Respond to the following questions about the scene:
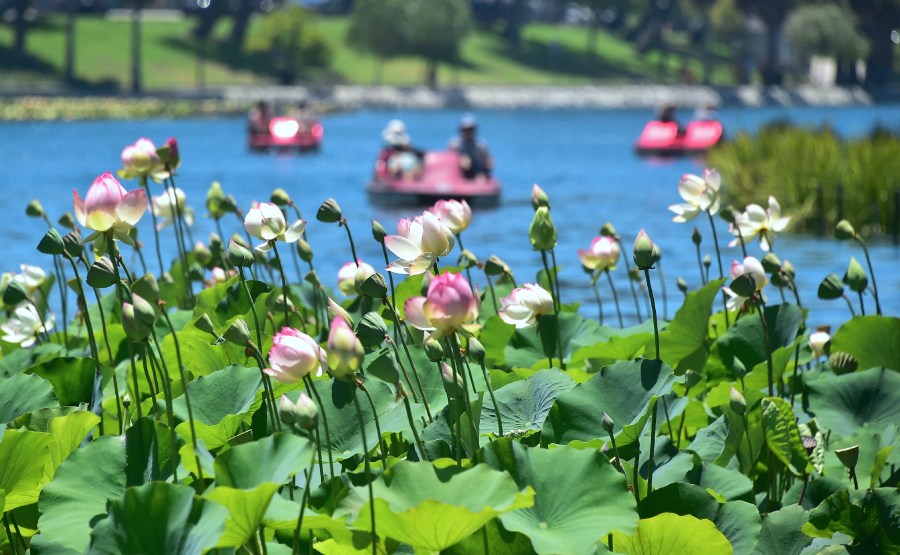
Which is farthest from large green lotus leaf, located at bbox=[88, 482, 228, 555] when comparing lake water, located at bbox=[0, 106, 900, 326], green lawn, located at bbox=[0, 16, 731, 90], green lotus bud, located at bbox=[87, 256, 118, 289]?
green lawn, located at bbox=[0, 16, 731, 90]

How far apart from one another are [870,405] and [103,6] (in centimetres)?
7390

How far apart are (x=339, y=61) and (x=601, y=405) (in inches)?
2633

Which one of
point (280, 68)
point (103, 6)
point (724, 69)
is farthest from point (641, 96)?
point (103, 6)

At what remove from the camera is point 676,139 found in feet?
83.6

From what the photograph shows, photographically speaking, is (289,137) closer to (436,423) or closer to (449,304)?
(436,423)

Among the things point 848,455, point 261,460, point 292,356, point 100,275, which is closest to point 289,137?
point 100,275

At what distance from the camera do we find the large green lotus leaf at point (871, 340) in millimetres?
2912

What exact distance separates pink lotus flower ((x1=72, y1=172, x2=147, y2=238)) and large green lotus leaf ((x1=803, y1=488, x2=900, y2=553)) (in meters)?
1.18

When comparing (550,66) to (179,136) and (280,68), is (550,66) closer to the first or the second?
(280,68)

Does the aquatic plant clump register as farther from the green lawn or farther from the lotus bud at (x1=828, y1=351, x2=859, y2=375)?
the green lawn

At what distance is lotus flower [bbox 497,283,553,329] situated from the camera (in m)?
2.26

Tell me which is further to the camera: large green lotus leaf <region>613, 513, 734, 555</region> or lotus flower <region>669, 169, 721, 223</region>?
lotus flower <region>669, 169, 721, 223</region>

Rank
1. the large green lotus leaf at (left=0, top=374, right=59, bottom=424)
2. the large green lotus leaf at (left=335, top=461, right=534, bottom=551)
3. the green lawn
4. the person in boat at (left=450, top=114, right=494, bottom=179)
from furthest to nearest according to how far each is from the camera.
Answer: the green lawn → the person in boat at (left=450, top=114, right=494, bottom=179) → the large green lotus leaf at (left=0, top=374, right=59, bottom=424) → the large green lotus leaf at (left=335, top=461, right=534, bottom=551)

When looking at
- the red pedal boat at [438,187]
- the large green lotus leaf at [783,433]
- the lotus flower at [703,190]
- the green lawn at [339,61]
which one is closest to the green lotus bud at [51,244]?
the large green lotus leaf at [783,433]
